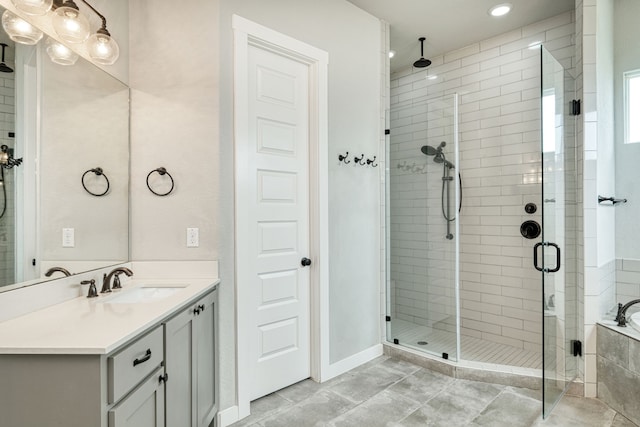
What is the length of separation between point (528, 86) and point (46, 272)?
4.04 m

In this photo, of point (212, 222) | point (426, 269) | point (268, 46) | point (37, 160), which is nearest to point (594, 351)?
point (426, 269)

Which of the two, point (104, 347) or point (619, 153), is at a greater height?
point (619, 153)

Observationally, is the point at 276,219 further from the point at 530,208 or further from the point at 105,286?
the point at 530,208

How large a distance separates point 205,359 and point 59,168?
1.27m

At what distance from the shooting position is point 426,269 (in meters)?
3.18

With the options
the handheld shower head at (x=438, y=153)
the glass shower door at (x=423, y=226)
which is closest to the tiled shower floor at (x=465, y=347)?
the glass shower door at (x=423, y=226)

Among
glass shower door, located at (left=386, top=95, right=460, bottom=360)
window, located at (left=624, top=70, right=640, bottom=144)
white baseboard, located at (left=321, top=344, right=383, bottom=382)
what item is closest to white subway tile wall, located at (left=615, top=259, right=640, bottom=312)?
window, located at (left=624, top=70, right=640, bottom=144)

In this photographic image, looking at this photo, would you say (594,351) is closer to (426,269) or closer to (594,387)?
(594,387)

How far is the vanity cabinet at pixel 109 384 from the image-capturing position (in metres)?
1.10

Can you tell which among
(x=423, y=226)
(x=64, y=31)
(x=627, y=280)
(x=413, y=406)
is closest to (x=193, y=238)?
(x=64, y=31)

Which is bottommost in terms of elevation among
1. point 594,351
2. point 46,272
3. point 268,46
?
point 594,351

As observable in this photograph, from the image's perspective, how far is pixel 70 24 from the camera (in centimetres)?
169

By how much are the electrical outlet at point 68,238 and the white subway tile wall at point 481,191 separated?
2.50m

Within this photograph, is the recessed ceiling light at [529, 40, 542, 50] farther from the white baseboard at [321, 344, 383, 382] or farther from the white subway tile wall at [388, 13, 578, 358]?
the white baseboard at [321, 344, 383, 382]
